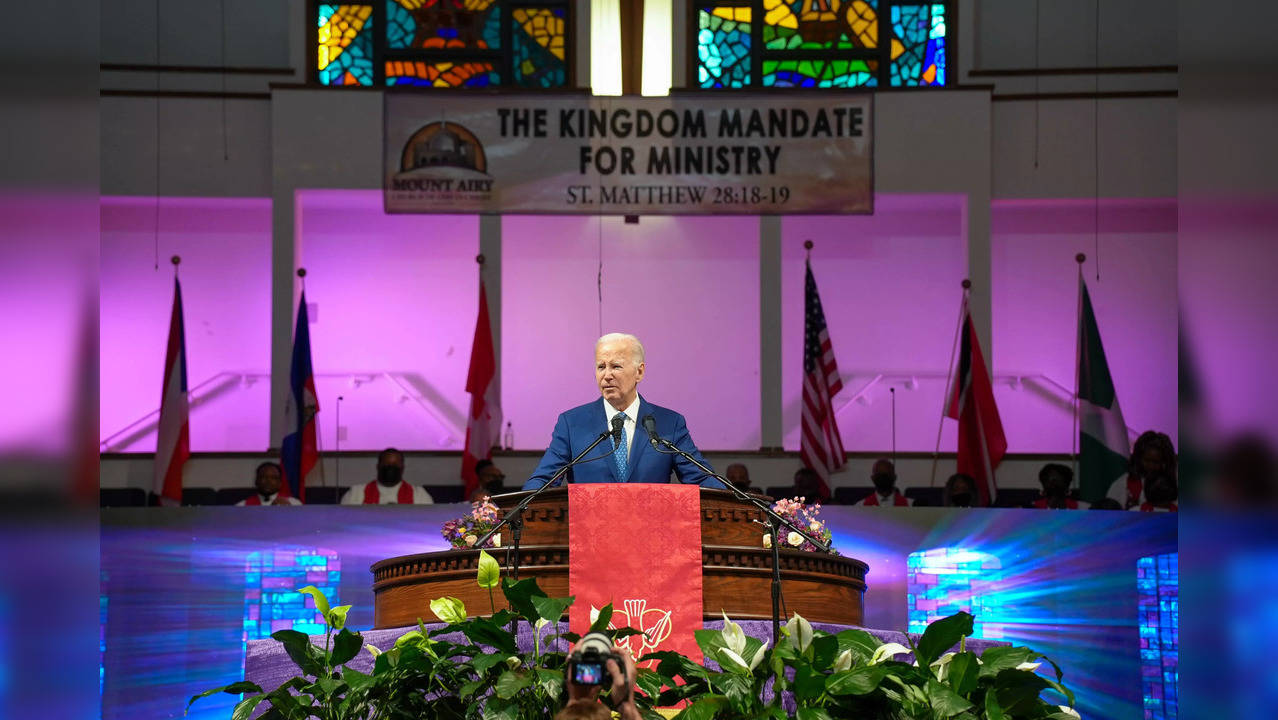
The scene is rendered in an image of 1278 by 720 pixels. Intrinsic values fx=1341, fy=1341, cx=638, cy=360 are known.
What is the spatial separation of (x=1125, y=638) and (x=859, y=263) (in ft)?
22.4

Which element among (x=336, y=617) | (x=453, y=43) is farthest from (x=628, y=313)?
(x=336, y=617)

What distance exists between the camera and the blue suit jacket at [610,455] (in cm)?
424

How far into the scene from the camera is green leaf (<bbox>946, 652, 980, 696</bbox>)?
190cm

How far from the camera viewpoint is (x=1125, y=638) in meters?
5.39

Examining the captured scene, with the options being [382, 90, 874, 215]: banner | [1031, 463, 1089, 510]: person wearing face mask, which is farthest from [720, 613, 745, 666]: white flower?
[382, 90, 874, 215]: banner

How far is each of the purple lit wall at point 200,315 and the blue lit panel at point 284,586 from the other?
566 centimetres

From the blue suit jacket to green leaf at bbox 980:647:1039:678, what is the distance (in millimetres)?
2168

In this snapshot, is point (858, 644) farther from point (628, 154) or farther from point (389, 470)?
point (628, 154)

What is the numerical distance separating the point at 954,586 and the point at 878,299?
6.18 meters

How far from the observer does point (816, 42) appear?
1129cm

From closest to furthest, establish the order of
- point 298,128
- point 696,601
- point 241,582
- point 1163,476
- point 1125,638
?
point 696,601 → point 1125,638 → point 241,582 → point 1163,476 → point 298,128

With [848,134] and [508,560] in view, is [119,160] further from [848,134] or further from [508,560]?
[508,560]

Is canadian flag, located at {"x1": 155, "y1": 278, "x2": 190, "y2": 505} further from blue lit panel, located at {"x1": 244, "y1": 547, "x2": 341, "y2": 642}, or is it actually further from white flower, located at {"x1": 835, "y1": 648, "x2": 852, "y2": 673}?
white flower, located at {"x1": 835, "y1": 648, "x2": 852, "y2": 673}

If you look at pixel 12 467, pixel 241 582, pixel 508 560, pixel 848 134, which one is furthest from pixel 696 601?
pixel 848 134
